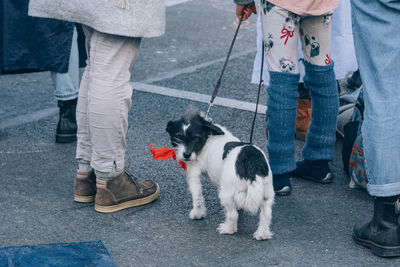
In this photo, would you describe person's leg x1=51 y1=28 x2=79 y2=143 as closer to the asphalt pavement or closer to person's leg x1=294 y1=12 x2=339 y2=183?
the asphalt pavement

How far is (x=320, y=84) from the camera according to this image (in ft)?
11.9

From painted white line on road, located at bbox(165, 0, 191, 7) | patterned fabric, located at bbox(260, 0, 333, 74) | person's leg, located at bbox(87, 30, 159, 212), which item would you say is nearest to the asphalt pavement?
person's leg, located at bbox(87, 30, 159, 212)

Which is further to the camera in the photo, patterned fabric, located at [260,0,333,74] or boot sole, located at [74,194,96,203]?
boot sole, located at [74,194,96,203]

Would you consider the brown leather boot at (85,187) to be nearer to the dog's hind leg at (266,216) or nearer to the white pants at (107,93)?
the white pants at (107,93)

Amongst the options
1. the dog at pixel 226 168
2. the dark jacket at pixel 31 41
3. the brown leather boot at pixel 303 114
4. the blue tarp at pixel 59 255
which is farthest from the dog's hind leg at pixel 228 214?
the dark jacket at pixel 31 41

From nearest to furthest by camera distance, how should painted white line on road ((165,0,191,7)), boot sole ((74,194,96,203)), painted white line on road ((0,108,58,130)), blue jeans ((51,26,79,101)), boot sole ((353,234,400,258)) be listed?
boot sole ((353,234,400,258)), boot sole ((74,194,96,203)), blue jeans ((51,26,79,101)), painted white line on road ((0,108,58,130)), painted white line on road ((165,0,191,7))

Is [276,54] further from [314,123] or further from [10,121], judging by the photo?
[10,121]

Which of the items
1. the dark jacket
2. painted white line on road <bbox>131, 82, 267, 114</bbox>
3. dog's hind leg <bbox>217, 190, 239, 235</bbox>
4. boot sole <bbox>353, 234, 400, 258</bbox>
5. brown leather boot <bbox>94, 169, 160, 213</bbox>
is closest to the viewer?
boot sole <bbox>353, 234, 400, 258</bbox>

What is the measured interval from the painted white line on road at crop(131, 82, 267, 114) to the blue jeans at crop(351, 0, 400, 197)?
2244 millimetres

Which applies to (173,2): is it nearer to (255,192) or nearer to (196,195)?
(196,195)

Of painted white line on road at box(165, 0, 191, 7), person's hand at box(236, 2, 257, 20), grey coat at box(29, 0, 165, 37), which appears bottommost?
painted white line on road at box(165, 0, 191, 7)

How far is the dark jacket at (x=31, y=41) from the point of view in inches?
167

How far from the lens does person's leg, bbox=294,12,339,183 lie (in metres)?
3.51

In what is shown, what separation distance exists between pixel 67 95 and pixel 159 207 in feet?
4.42
